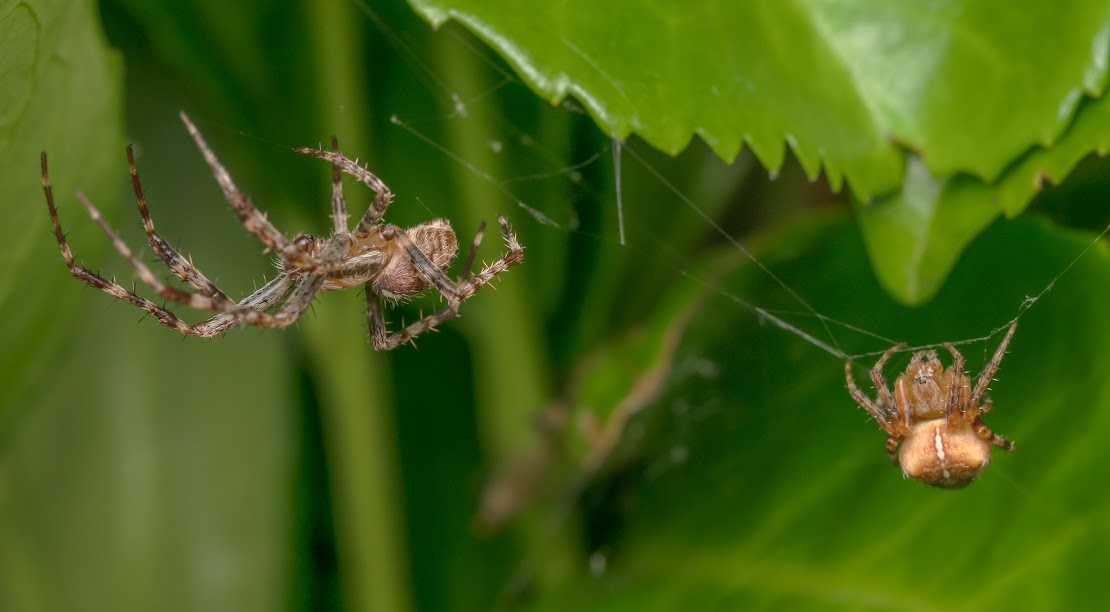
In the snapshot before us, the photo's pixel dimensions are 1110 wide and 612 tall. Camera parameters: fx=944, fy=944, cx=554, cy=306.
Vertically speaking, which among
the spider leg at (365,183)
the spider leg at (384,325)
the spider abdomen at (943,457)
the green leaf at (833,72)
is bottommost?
the spider abdomen at (943,457)

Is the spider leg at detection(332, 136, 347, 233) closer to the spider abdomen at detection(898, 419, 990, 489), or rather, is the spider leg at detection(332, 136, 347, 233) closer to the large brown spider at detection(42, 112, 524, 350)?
the large brown spider at detection(42, 112, 524, 350)

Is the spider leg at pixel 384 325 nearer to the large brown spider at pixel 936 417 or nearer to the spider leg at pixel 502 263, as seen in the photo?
the spider leg at pixel 502 263

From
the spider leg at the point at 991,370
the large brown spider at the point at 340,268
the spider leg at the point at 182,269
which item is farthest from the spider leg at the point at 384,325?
the spider leg at the point at 991,370

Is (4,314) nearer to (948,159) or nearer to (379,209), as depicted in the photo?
(379,209)

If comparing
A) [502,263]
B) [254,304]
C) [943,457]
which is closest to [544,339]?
[502,263]

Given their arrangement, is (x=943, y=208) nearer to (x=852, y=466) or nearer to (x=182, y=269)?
(x=852, y=466)

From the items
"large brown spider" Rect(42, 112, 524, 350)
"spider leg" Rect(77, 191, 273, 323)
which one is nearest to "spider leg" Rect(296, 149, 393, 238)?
"large brown spider" Rect(42, 112, 524, 350)

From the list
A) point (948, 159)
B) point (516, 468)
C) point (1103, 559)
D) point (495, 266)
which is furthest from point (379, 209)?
point (1103, 559)
